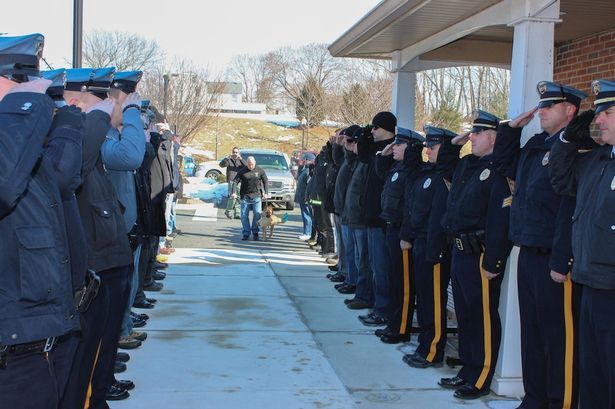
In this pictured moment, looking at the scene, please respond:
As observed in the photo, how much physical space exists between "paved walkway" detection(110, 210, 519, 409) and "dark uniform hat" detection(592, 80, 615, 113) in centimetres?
231

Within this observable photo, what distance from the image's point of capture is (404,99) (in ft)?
27.5

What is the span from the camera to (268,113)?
244 feet

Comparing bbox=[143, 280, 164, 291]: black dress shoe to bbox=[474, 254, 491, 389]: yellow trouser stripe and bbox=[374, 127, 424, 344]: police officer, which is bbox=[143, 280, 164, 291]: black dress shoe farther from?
bbox=[474, 254, 491, 389]: yellow trouser stripe

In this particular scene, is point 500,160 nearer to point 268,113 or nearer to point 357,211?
point 357,211

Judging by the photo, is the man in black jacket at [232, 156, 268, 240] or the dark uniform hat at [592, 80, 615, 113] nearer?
the dark uniform hat at [592, 80, 615, 113]

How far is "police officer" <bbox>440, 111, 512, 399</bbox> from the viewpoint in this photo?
15.9ft

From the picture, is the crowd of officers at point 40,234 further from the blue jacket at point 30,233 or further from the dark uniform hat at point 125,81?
the dark uniform hat at point 125,81

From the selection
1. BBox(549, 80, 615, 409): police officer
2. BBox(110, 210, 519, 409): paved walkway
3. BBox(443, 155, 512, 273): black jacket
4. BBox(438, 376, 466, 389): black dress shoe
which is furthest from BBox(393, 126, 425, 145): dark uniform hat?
BBox(549, 80, 615, 409): police officer

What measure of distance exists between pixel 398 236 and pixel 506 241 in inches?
75.9

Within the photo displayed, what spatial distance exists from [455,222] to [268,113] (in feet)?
231

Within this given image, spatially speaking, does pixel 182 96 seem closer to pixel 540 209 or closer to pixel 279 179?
pixel 279 179

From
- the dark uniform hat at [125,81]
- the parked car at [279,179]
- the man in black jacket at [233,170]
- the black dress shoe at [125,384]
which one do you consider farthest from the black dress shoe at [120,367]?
the parked car at [279,179]

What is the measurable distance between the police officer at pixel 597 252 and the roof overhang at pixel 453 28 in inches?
57.8

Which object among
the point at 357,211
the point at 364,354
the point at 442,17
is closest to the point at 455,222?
the point at 364,354
